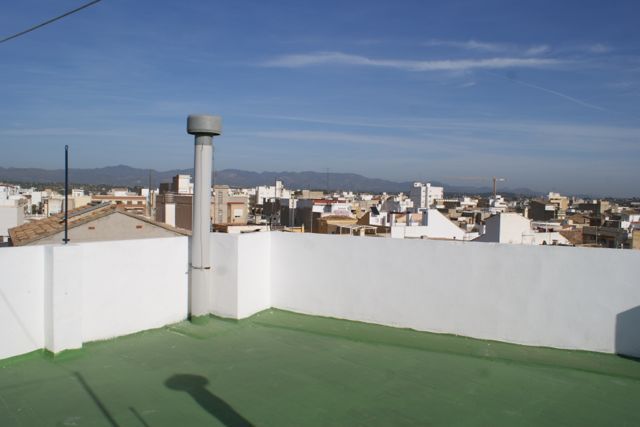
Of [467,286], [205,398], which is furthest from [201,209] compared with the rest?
[467,286]

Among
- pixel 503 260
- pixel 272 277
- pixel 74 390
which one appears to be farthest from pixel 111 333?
pixel 503 260

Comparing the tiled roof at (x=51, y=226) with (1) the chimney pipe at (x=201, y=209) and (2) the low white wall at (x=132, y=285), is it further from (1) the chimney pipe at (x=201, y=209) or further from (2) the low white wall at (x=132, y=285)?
(1) the chimney pipe at (x=201, y=209)

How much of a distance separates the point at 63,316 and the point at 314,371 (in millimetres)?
2645

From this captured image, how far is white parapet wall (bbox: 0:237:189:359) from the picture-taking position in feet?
17.1

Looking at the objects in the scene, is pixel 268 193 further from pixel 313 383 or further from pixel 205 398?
pixel 205 398

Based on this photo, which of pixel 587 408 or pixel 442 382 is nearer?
pixel 587 408

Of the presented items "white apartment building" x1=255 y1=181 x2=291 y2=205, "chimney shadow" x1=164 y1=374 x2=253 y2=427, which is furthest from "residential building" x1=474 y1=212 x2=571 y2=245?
"white apartment building" x1=255 y1=181 x2=291 y2=205

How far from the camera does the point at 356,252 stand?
712 cm

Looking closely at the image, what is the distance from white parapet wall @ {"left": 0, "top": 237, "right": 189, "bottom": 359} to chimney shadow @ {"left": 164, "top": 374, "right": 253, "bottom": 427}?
4.50 ft

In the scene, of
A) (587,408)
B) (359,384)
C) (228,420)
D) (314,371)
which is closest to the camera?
(228,420)

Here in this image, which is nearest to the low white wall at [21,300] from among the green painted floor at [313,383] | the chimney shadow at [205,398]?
the green painted floor at [313,383]

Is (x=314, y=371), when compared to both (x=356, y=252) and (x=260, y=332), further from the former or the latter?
(x=356, y=252)

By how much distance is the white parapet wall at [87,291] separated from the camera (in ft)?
17.1

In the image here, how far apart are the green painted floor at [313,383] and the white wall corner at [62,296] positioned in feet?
0.65
